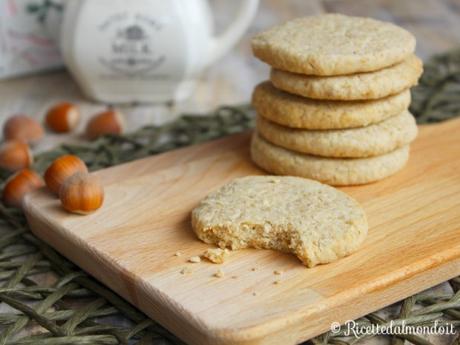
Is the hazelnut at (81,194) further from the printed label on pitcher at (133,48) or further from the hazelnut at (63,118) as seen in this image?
the printed label on pitcher at (133,48)

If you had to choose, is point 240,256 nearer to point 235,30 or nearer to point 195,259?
point 195,259

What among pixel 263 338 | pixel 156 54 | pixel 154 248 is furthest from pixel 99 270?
pixel 156 54

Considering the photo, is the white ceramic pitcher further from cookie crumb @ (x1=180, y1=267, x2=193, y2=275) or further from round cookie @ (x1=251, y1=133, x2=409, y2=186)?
cookie crumb @ (x1=180, y1=267, x2=193, y2=275)

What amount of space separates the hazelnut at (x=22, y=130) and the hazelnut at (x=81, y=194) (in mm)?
607

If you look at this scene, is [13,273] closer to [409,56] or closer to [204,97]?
[409,56]

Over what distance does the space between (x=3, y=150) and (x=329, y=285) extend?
39.6 inches

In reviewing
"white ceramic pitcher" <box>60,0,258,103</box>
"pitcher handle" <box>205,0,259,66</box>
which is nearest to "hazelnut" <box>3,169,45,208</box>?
"white ceramic pitcher" <box>60,0,258,103</box>

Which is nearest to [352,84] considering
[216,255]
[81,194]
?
[216,255]

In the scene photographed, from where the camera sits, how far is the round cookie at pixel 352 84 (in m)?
1.64

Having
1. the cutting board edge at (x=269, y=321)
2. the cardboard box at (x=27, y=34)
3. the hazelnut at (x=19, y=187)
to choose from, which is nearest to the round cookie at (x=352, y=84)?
the cutting board edge at (x=269, y=321)

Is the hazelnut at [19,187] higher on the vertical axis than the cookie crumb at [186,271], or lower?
lower

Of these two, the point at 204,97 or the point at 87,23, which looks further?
the point at 204,97

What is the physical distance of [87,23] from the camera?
7.82 feet

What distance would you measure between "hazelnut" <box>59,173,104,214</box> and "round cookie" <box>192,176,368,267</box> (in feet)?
0.73
